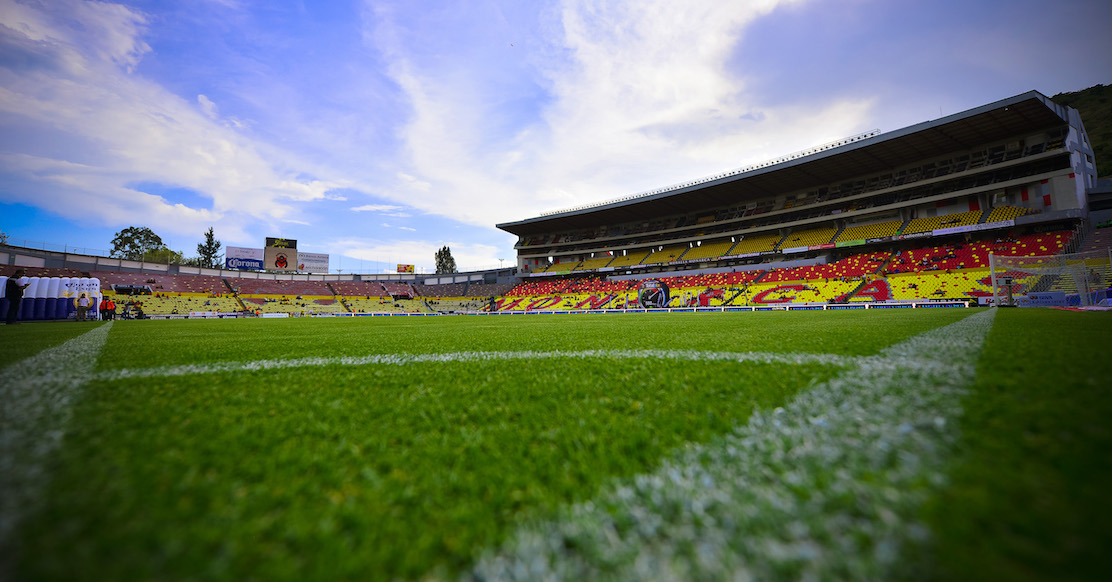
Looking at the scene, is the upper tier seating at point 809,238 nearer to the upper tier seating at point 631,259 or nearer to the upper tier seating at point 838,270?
the upper tier seating at point 838,270

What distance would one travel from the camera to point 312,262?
4509 cm

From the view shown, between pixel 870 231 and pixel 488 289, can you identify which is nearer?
pixel 870 231

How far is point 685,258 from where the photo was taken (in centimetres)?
3709

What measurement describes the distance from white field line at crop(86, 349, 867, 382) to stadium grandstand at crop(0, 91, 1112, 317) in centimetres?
1711

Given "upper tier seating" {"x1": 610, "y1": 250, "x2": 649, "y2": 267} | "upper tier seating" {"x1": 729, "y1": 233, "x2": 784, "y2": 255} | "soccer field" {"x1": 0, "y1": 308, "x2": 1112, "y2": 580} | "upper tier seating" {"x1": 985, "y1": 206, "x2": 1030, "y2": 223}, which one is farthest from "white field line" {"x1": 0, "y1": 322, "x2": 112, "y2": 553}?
"upper tier seating" {"x1": 610, "y1": 250, "x2": 649, "y2": 267}

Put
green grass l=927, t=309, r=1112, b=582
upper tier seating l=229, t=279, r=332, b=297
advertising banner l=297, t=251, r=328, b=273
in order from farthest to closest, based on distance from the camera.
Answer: advertising banner l=297, t=251, r=328, b=273 → upper tier seating l=229, t=279, r=332, b=297 → green grass l=927, t=309, r=1112, b=582

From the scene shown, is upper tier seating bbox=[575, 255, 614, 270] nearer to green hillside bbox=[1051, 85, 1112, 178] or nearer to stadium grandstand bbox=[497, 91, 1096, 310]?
stadium grandstand bbox=[497, 91, 1096, 310]

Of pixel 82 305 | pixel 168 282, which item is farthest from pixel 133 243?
pixel 82 305

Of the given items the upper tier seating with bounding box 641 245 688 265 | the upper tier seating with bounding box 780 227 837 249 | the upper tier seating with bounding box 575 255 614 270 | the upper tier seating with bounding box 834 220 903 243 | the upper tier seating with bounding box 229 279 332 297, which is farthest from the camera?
the upper tier seating with bounding box 575 255 614 270

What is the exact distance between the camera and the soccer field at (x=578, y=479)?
73 centimetres

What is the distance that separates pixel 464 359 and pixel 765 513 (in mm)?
2839

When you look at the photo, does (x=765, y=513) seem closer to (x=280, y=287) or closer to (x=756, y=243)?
(x=756, y=243)

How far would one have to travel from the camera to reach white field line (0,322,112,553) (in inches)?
37.3

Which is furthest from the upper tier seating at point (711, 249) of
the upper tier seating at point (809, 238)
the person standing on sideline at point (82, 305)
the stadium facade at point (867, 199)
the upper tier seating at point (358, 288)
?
the person standing on sideline at point (82, 305)
